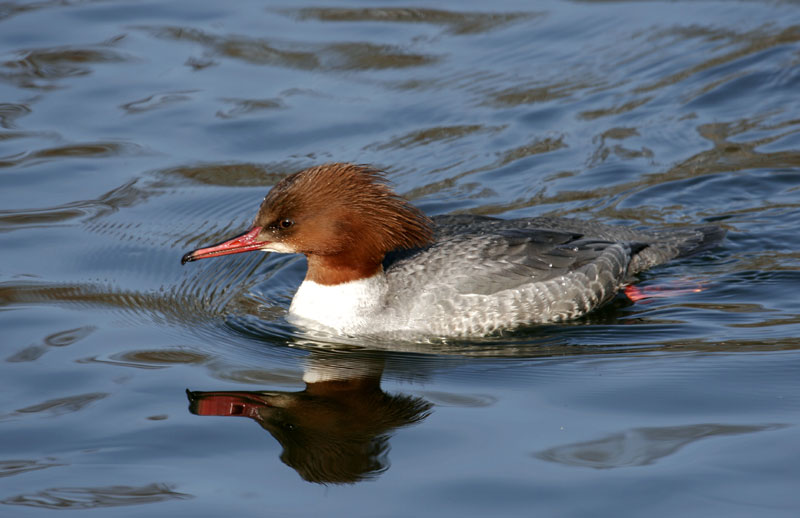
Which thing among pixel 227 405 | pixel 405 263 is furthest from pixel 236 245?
pixel 227 405

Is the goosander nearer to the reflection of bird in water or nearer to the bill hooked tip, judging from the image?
the bill hooked tip

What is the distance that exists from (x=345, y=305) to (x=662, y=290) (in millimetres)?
2851

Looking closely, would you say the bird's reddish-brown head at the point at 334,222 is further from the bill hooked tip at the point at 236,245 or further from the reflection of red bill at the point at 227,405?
the reflection of red bill at the point at 227,405

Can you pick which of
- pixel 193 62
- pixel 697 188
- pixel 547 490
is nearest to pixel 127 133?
pixel 193 62

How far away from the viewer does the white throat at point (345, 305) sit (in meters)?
8.34

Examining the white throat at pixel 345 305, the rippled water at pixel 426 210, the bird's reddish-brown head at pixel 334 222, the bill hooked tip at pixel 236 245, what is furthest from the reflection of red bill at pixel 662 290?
the bill hooked tip at pixel 236 245

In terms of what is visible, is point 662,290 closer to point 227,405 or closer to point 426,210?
point 426,210

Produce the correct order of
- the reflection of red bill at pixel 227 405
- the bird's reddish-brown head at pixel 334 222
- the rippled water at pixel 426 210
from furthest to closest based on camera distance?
1. the bird's reddish-brown head at pixel 334 222
2. the reflection of red bill at pixel 227 405
3. the rippled water at pixel 426 210

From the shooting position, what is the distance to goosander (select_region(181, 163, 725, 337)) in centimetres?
814

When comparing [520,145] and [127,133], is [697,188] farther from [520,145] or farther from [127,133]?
[127,133]

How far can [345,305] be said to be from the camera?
329 inches

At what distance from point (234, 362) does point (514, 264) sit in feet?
7.94

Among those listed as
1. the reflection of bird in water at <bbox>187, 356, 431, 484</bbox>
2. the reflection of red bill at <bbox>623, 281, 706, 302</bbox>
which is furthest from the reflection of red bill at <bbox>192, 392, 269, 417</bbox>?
the reflection of red bill at <bbox>623, 281, 706, 302</bbox>

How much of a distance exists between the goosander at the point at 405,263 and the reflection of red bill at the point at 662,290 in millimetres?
318
